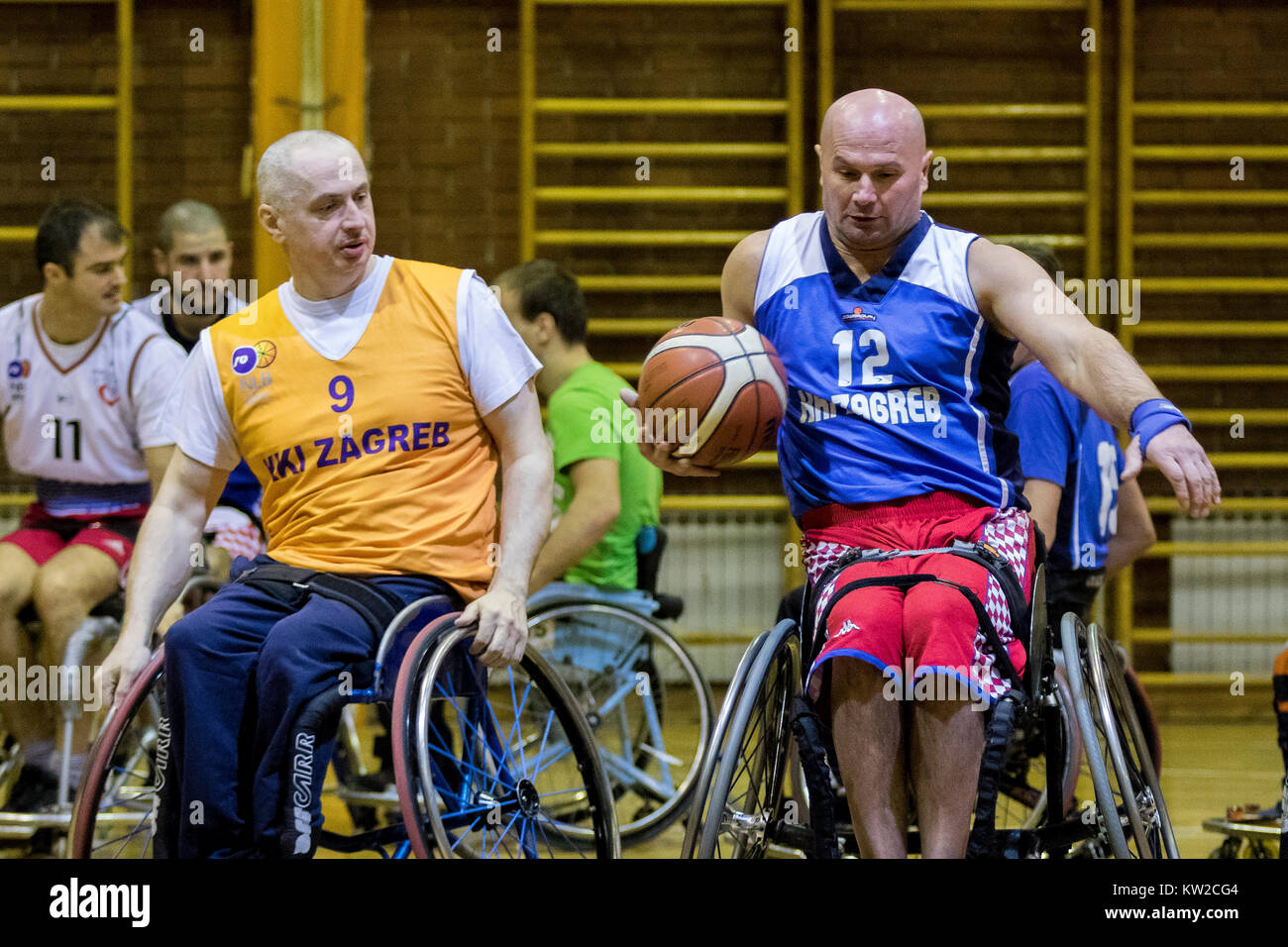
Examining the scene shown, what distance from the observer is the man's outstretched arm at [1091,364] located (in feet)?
5.64

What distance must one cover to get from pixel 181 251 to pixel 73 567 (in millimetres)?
954

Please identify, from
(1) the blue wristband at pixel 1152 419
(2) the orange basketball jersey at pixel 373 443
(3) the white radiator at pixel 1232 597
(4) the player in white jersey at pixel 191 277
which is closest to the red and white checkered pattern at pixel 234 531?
(4) the player in white jersey at pixel 191 277

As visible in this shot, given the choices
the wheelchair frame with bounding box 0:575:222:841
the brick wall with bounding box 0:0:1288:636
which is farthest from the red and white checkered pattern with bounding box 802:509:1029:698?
the brick wall with bounding box 0:0:1288:636

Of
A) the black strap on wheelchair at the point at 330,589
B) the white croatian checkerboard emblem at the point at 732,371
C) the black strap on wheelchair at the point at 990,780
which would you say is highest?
the white croatian checkerboard emblem at the point at 732,371

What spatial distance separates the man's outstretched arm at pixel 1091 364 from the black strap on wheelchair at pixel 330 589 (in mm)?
1031

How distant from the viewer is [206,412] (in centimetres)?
226

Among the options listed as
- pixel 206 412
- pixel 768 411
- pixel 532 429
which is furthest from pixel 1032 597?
pixel 206 412

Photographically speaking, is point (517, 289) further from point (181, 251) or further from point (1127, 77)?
point (1127, 77)

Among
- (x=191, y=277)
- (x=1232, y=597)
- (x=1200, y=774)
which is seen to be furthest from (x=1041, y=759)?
(x=191, y=277)

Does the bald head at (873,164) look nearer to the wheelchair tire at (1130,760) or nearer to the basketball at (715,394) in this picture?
the basketball at (715,394)

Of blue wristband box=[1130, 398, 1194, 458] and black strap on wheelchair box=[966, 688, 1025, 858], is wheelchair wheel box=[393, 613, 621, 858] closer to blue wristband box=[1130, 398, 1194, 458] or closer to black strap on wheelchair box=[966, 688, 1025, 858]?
black strap on wheelchair box=[966, 688, 1025, 858]

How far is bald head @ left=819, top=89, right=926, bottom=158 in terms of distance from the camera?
6.82 feet

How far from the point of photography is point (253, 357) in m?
2.24
